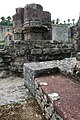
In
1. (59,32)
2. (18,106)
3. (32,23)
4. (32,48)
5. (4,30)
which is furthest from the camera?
(4,30)

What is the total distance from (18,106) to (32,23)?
14.2 ft

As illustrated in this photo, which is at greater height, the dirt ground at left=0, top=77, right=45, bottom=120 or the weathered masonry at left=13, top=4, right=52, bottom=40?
the weathered masonry at left=13, top=4, right=52, bottom=40

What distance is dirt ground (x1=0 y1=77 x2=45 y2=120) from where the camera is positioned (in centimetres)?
275

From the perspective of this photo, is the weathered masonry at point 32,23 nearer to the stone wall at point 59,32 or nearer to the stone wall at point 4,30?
the stone wall at point 59,32

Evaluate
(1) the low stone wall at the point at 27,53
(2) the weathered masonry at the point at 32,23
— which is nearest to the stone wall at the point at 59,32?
(2) the weathered masonry at the point at 32,23

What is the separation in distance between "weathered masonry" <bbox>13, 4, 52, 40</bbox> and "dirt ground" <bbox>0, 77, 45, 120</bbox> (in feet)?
11.0

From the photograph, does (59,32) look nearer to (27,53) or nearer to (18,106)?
(27,53)

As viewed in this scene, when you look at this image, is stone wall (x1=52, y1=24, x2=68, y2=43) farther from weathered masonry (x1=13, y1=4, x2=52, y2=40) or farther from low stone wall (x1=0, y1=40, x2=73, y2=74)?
low stone wall (x1=0, y1=40, x2=73, y2=74)

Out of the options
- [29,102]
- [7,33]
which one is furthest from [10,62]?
[7,33]

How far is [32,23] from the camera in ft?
22.2

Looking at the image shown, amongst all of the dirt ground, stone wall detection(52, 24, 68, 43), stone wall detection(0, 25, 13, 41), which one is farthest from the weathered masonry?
stone wall detection(0, 25, 13, 41)

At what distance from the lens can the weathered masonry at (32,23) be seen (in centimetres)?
686

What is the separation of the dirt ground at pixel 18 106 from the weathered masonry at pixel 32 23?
132 inches

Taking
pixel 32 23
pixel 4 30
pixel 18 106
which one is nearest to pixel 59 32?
pixel 4 30
